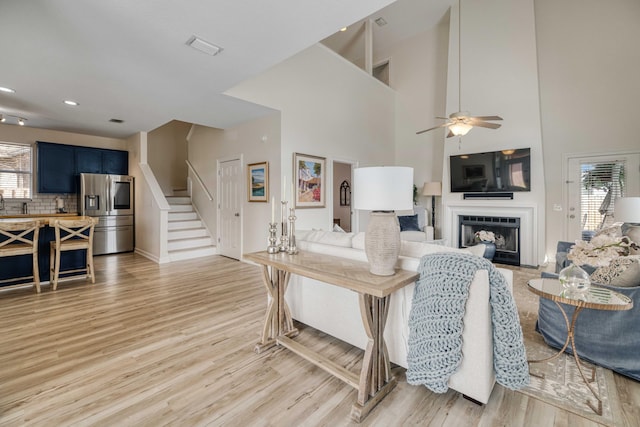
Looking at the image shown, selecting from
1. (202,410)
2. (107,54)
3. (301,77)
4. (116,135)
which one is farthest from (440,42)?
(202,410)

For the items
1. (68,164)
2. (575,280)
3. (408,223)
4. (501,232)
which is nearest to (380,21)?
(408,223)

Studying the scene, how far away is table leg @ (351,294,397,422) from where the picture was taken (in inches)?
63.3

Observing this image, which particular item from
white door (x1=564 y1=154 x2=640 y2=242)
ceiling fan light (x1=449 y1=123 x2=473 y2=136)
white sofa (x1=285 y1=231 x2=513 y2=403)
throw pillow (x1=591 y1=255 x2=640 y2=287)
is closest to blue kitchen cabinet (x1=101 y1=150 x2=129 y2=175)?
white sofa (x1=285 y1=231 x2=513 y2=403)

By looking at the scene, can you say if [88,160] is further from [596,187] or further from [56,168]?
[596,187]

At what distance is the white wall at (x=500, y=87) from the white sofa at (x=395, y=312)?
425 cm

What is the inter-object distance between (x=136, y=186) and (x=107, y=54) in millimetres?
4055

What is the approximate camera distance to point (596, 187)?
479 centimetres

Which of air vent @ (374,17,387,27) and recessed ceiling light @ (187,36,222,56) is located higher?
air vent @ (374,17,387,27)

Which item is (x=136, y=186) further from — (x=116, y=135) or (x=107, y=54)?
(x=107, y=54)

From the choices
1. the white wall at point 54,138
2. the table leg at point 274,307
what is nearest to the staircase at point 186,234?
the white wall at point 54,138

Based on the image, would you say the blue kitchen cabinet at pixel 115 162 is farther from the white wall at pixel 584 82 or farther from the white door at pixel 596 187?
the white door at pixel 596 187

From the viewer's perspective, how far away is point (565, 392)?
1742mm

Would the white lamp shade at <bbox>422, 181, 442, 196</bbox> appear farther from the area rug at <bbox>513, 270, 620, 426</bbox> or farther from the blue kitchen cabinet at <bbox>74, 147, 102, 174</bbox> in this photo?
the blue kitchen cabinet at <bbox>74, 147, 102, 174</bbox>

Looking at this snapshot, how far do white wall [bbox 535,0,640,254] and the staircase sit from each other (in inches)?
266
